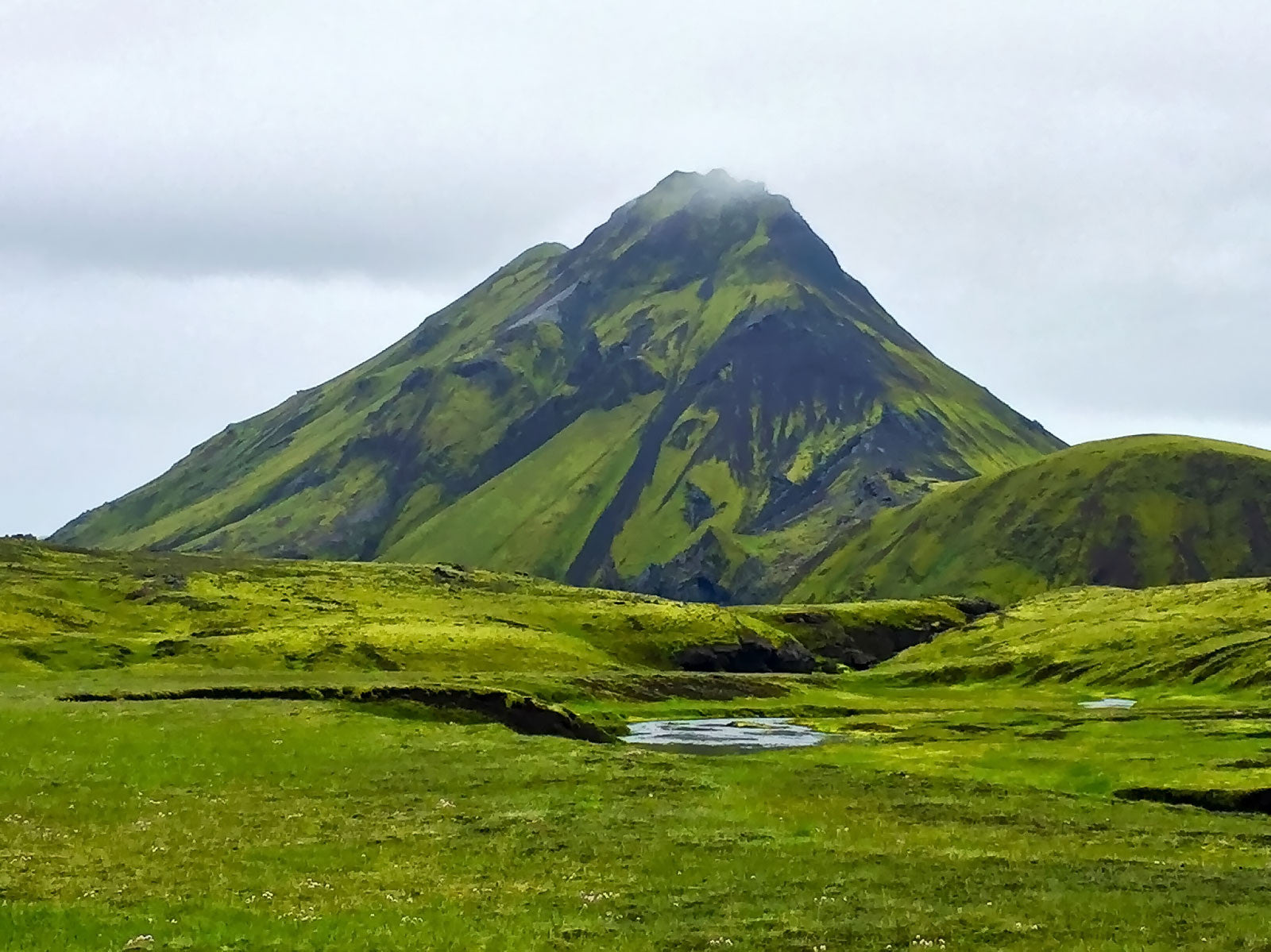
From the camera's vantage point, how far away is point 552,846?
42531 mm

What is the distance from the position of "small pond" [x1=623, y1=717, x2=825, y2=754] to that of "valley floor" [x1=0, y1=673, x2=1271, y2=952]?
17.3 meters

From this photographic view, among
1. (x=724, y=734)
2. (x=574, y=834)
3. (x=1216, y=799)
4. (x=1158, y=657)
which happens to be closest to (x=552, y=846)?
(x=574, y=834)

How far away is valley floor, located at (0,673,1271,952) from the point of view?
30.5 m

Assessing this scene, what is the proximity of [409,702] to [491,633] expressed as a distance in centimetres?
8905

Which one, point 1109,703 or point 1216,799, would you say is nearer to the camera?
point 1216,799

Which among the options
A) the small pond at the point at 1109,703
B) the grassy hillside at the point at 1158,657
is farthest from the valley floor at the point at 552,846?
the grassy hillside at the point at 1158,657

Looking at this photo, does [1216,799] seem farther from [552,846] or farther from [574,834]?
[552,846]

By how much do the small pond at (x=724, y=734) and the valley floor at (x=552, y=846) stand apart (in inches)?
681

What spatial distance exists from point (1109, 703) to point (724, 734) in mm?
56021

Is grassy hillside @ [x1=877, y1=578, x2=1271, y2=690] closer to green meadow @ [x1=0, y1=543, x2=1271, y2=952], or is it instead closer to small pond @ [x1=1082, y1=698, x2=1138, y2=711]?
small pond @ [x1=1082, y1=698, x2=1138, y2=711]

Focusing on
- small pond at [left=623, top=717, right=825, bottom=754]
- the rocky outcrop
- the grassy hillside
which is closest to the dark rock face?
small pond at [left=623, top=717, right=825, bottom=754]

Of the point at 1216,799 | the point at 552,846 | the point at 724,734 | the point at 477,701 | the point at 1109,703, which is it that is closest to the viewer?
the point at 552,846

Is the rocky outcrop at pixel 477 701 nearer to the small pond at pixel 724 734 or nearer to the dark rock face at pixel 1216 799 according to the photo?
the small pond at pixel 724 734

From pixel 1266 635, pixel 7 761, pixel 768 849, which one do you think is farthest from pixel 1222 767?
pixel 1266 635
